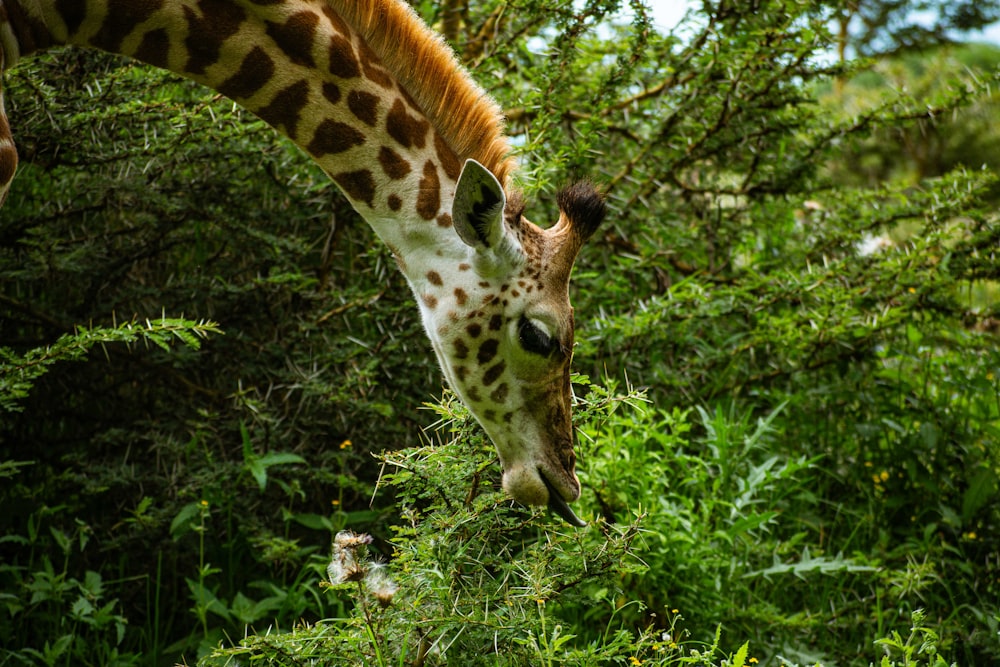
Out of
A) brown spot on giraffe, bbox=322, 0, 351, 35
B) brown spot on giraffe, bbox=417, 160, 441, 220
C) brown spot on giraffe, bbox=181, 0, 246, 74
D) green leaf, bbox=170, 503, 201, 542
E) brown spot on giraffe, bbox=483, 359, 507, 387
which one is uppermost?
brown spot on giraffe, bbox=322, 0, 351, 35

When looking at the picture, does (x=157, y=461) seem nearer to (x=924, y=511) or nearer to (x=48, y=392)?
(x=48, y=392)

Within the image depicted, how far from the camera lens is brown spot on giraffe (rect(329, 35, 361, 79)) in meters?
3.11

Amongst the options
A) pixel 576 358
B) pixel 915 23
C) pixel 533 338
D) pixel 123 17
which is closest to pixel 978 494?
pixel 576 358

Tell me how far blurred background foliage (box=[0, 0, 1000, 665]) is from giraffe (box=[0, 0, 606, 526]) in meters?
0.43

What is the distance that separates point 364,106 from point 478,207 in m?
0.55

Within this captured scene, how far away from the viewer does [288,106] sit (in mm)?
3154

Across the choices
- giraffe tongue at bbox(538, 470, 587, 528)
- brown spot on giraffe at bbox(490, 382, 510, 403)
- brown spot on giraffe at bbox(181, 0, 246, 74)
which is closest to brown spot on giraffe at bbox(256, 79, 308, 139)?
brown spot on giraffe at bbox(181, 0, 246, 74)

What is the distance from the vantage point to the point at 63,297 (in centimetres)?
443

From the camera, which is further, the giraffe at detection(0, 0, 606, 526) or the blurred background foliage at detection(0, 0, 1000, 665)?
the blurred background foliage at detection(0, 0, 1000, 665)

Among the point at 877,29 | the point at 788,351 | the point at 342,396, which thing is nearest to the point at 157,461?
the point at 342,396

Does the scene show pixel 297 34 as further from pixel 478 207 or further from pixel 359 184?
pixel 478 207

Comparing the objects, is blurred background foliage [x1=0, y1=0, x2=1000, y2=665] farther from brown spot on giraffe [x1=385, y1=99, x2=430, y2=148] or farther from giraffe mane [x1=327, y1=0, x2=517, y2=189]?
brown spot on giraffe [x1=385, y1=99, x2=430, y2=148]

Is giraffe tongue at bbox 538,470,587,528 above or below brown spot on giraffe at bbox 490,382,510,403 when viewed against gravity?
below

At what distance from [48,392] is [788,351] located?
344 cm
